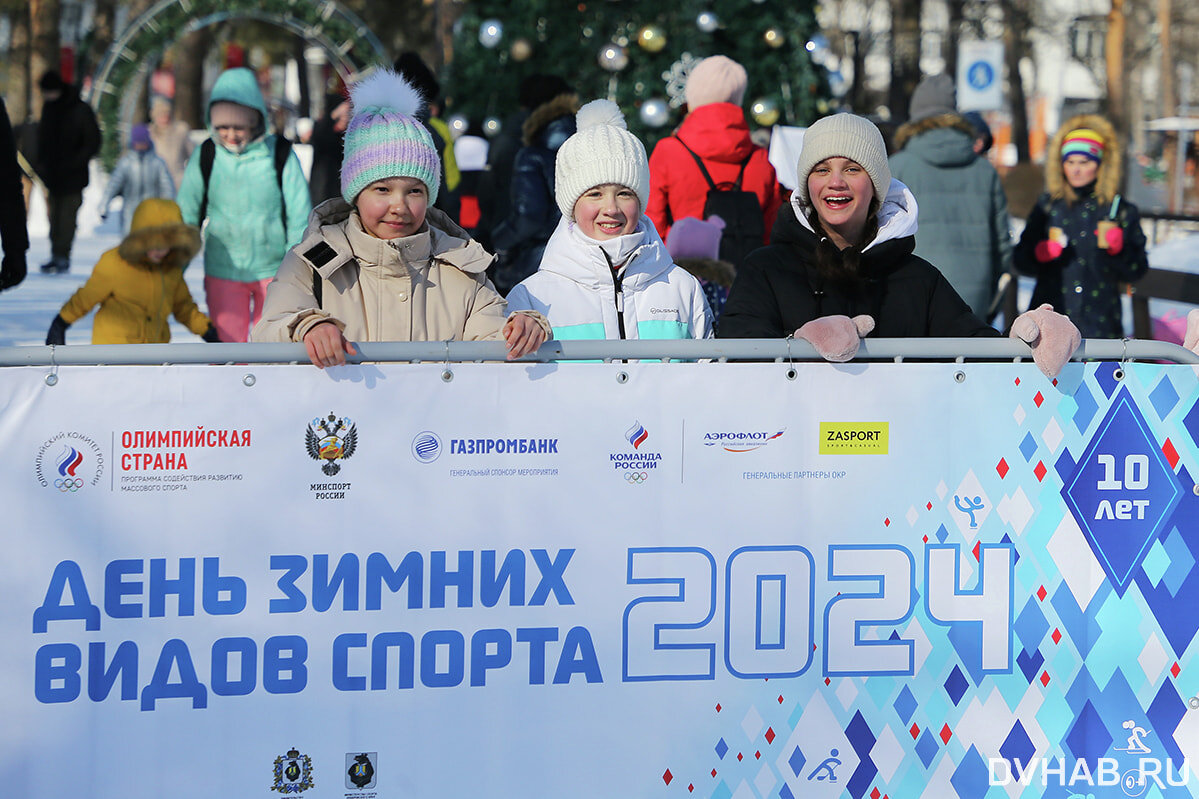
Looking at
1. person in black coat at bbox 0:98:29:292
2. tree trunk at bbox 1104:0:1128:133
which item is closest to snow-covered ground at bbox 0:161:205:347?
person in black coat at bbox 0:98:29:292

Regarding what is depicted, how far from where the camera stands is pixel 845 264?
394cm

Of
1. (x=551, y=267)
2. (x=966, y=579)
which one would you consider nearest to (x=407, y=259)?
(x=551, y=267)

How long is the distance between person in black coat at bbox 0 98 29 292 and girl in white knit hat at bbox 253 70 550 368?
108 inches

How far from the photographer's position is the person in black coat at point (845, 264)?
12.9 feet

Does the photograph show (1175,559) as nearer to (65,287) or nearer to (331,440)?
(331,440)

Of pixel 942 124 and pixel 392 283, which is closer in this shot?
pixel 392 283

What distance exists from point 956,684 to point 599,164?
172 cm

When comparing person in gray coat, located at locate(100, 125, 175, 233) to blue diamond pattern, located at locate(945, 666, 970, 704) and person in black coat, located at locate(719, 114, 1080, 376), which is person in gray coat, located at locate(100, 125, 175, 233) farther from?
blue diamond pattern, located at locate(945, 666, 970, 704)

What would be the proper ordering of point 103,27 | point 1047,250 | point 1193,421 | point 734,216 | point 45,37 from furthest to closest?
point 103,27 < point 45,37 < point 1047,250 < point 734,216 < point 1193,421

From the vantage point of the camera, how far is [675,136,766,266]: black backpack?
22.0 feet

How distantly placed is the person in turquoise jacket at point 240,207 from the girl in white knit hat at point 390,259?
11.1 feet

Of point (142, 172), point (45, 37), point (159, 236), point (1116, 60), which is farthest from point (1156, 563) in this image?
point (1116, 60)

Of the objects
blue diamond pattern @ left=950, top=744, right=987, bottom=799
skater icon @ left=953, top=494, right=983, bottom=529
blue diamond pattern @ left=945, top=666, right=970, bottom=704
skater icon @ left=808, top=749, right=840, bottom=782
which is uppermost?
skater icon @ left=953, top=494, right=983, bottom=529

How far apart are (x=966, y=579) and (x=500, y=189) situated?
6306 millimetres
